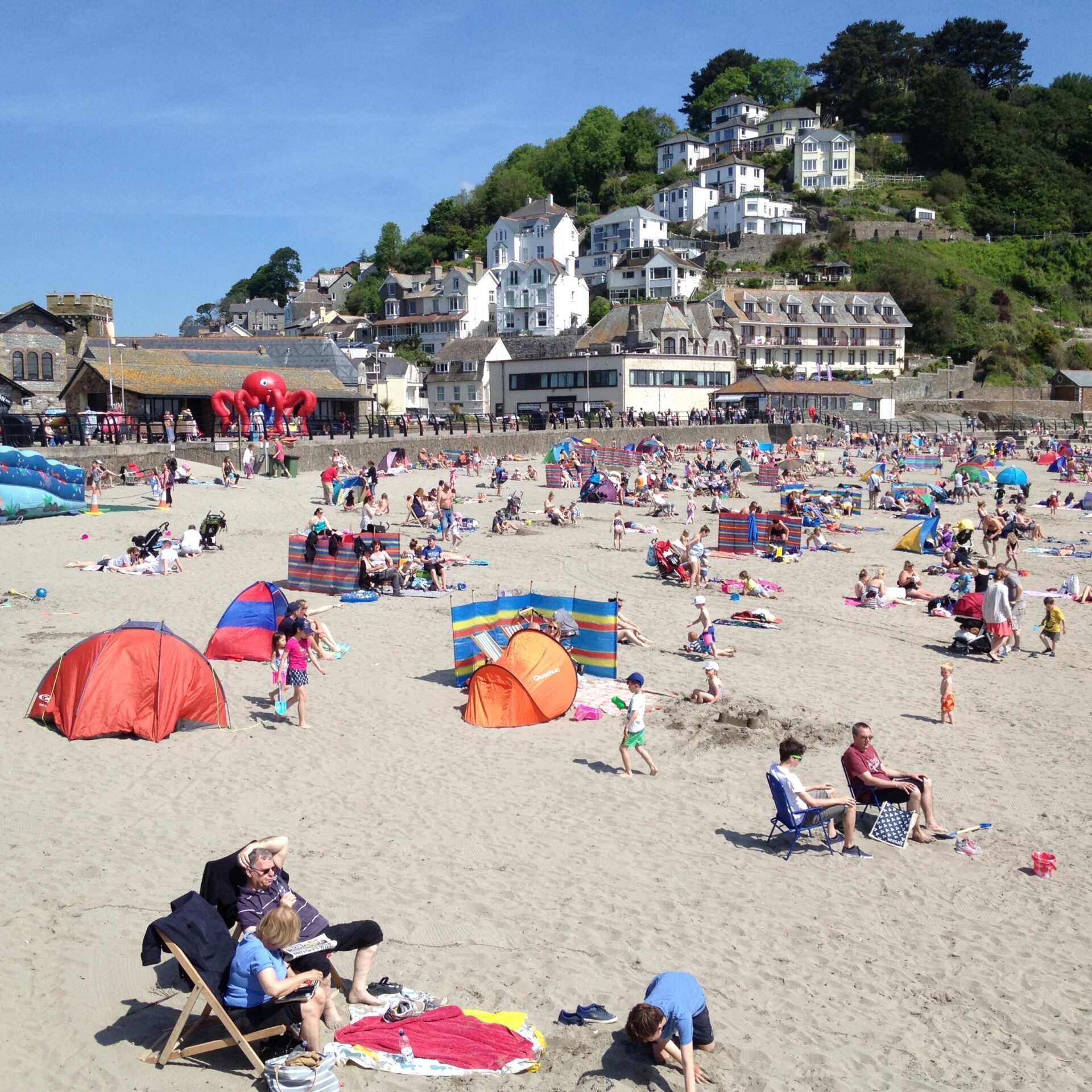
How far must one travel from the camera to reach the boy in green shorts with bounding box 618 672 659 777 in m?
8.93

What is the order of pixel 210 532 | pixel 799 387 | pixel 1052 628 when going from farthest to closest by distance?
1. pixel 799 387
2. pixel 210 532
3. pixel 1052 628

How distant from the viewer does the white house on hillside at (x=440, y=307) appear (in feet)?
263

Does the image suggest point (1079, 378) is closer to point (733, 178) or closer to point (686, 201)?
point (733, 178)

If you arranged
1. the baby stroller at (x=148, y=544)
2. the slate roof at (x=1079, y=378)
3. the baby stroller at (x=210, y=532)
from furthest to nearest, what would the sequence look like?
the slate roof at (x=1079, y=378) → the baby stroller at (x=210, y=532) → the baby stroller at (x=148, y=544)

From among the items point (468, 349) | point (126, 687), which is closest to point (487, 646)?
point (126, 687)

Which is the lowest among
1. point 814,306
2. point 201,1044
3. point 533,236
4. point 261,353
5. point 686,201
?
point 201,1044

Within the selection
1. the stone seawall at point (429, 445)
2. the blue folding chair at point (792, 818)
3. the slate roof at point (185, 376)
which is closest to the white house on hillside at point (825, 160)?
the stone seawall at point (429, 445)

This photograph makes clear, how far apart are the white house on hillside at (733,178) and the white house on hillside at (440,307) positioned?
2749cm

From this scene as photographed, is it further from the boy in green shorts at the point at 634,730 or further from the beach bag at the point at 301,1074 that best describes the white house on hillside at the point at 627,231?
the beach bag at the point at 301,1074

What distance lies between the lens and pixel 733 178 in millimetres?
98250

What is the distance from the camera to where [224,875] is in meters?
5.40

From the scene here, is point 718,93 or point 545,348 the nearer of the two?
point 545,348

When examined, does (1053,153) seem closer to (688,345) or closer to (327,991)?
(688,345)

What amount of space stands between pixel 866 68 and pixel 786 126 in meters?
12.7
